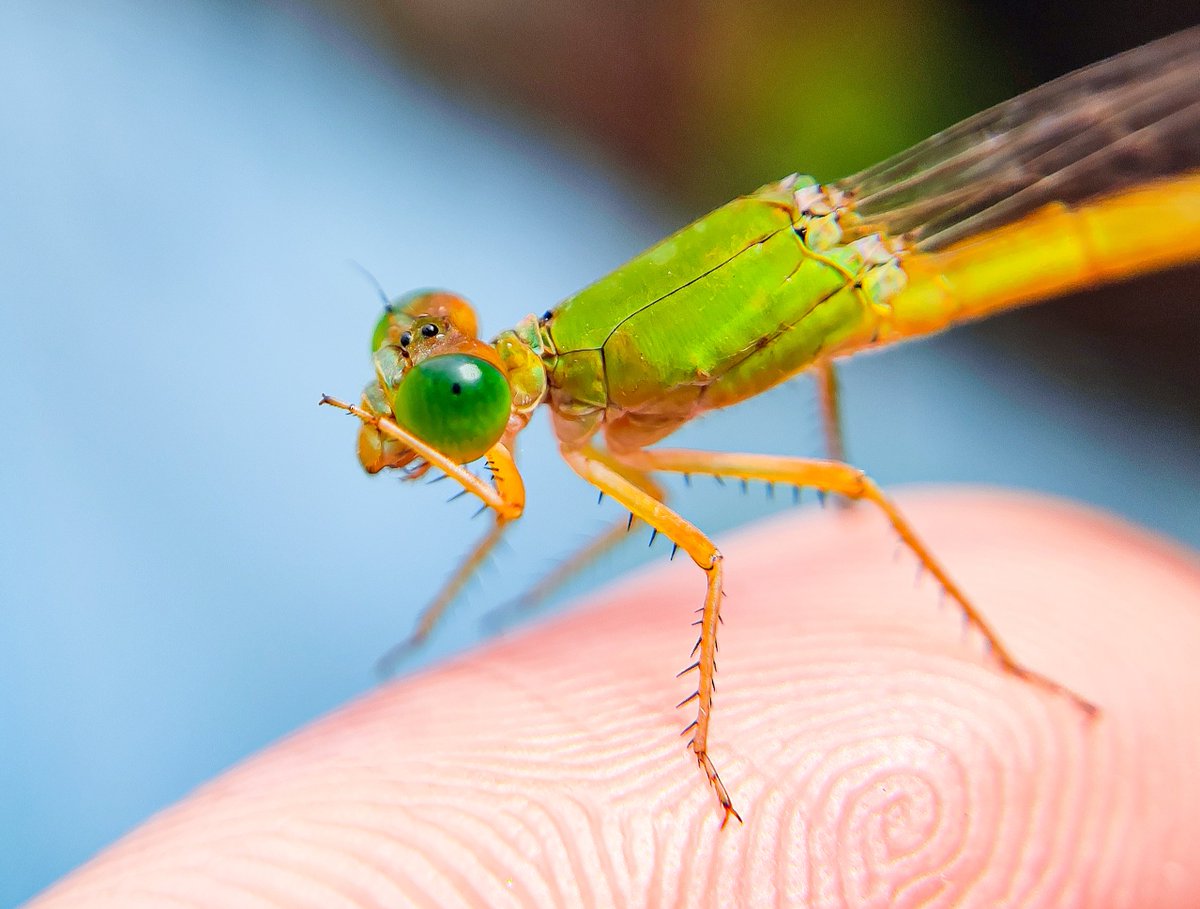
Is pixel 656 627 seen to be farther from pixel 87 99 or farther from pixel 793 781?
pixel 87 99

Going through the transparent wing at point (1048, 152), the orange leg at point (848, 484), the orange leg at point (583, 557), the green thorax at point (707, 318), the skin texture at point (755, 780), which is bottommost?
the skin texture at point (755, 780)

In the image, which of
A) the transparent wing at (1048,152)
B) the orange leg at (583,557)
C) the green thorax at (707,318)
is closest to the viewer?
the green thorax at (707,318)

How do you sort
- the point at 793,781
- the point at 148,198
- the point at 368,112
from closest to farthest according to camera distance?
the point at 793,781
the point at 148,198
the point at 368,112

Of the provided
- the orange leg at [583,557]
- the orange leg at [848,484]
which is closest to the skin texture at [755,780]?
the orange leg at [848,484]

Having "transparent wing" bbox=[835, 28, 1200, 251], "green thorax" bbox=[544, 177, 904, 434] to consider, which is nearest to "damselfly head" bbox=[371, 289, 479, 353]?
"green thorax" bbox=[544, 177, 904, 434]

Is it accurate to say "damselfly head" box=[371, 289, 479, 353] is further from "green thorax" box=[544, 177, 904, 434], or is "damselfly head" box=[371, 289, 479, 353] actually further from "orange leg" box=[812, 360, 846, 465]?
"orange leg" box=[812, 360, 846, 465]

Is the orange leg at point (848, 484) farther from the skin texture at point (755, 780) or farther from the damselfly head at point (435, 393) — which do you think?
the damselfly head at point (435, 393)

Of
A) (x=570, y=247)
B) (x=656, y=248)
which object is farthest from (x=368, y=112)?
(x=656, y=248)
